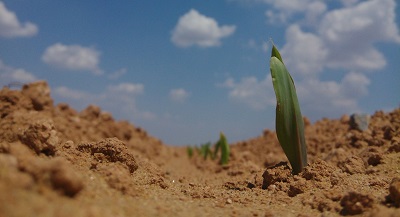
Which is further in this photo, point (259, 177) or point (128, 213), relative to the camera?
point (259, 177)

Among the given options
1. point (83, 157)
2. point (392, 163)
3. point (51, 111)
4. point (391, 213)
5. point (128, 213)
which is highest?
point (51, 111)

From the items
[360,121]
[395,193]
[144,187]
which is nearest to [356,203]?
[395,193]

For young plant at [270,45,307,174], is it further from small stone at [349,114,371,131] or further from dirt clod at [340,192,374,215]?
small stone at [349,114,371,131]

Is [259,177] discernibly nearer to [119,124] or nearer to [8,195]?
[8,195]

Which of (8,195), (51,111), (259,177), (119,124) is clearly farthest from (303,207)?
(119,124)

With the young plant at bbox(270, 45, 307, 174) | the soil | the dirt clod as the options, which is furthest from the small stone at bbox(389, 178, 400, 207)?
the young plant at bbox(270, 45, 307, 174)

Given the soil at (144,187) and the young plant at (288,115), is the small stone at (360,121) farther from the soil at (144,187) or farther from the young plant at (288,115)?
the young plant at (288,115)
